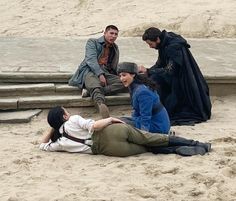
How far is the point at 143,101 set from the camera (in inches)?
248

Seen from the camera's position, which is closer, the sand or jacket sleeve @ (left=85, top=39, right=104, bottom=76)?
the sand

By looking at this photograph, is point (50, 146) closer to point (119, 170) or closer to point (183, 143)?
point (119, 170)

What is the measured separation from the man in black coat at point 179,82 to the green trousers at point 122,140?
4.55 feet

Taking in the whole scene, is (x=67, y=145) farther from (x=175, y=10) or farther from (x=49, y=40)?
(x=175, y=10)

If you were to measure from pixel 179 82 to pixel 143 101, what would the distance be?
141cm

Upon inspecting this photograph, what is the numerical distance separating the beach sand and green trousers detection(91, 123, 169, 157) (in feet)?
0.25

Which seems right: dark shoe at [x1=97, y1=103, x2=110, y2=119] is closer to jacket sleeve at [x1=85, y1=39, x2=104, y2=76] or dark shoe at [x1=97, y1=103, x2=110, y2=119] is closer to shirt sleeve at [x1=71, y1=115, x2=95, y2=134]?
jacket sleeve at [x1=85, y1=39, x2=104, y2=76]

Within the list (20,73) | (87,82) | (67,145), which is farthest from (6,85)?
(67,145)

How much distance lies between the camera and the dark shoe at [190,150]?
6039 mm

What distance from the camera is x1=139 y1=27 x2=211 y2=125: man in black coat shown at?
7406mm

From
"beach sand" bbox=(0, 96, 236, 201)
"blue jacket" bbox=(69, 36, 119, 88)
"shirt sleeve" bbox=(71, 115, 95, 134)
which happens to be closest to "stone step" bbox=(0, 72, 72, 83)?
"blue jacket" bbox=(69, 36, 119, 88)

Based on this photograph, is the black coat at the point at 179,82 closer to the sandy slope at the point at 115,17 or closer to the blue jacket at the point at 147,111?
the blue jacket at the point at 147,111

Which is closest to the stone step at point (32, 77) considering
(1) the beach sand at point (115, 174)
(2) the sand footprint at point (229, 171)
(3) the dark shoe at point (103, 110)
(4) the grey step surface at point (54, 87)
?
(4) the grey step surface at point (54, 87)

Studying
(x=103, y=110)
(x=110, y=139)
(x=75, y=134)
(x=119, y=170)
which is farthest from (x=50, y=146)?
(x=103, y=110)
